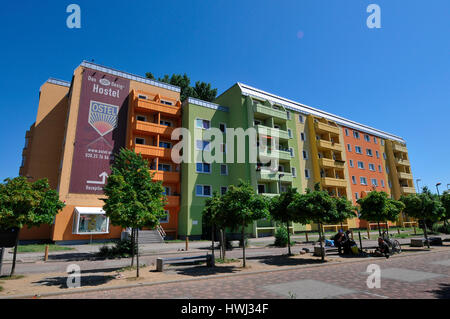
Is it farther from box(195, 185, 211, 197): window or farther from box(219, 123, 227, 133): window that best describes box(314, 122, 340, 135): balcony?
box(195, 185, 211, 197): window

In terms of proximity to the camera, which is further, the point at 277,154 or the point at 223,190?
the point at 277,154

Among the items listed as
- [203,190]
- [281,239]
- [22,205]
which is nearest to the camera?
[22,205]

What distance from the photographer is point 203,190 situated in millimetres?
33094

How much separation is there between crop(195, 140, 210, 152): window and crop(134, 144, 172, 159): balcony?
3.80m

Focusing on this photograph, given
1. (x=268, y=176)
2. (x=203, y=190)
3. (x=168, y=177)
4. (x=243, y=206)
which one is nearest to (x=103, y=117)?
(x=168, y=177)

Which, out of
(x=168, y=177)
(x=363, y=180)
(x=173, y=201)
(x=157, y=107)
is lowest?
(x=173, y=201)

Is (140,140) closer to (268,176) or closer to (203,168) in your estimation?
(203,168)

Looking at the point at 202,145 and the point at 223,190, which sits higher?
the point at 202,145

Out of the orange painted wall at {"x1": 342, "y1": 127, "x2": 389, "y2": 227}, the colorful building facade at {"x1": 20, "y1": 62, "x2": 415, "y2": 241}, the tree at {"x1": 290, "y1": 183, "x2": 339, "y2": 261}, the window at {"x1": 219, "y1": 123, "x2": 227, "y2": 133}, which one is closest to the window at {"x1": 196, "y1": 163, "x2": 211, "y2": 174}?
the colorful building facade at {"x1": 20, "y1": 62, "x2": 415, "y2": 241}

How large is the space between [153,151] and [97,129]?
6928 mm

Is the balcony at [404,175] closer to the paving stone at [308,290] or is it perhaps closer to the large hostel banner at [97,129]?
the large hostel banner at [97,129]

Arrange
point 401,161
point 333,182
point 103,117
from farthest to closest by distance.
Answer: point 401,161
point 333,182
point 103,117
